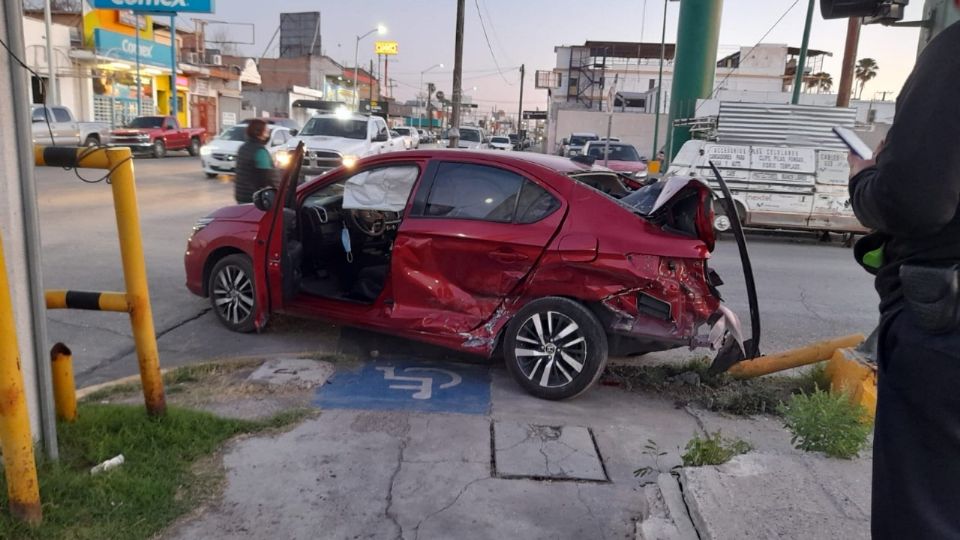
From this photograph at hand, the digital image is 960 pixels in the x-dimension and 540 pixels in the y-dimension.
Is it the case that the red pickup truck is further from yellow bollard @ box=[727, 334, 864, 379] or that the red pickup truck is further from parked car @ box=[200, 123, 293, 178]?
yellow bollard @ box=[727, 334, 864, 379]

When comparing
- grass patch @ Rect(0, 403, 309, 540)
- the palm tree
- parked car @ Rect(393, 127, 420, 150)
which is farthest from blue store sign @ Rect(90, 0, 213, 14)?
the palm tree

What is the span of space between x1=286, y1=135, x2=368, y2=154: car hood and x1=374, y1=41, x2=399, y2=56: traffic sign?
231 feet

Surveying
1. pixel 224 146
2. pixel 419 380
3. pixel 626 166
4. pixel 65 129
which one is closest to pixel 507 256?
pixel 419 380

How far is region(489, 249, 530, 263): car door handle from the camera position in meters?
4.93

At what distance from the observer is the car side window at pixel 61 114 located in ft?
78.4

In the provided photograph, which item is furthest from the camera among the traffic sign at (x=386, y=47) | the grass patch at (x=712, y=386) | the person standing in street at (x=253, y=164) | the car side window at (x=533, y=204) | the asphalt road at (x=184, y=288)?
the traffic sign at (x=386, y=47)

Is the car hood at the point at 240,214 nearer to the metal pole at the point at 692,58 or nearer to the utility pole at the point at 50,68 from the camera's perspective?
the metal pole at the point at 692,58

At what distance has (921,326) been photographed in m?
1.72

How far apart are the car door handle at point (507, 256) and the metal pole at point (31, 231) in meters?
2.75

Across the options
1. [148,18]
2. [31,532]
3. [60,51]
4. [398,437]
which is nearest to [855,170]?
[398,437]

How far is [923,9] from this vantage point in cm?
398

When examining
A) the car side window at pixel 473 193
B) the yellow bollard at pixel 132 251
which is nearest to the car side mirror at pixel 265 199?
the car side window at pixel 473 193

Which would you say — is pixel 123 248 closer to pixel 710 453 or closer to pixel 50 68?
pixel 710 453

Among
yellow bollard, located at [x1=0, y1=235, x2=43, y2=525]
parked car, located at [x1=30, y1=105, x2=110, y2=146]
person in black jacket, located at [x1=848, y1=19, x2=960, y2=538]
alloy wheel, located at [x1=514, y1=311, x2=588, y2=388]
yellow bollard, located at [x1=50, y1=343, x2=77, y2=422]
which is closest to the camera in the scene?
person in black jacket, located at [x1=848, y1=19, x2=960, y2=538]
